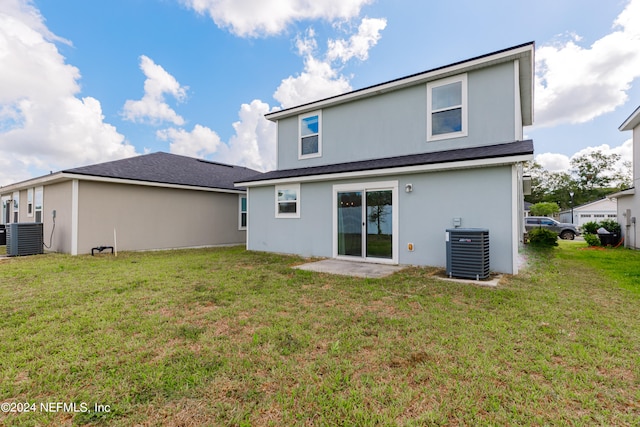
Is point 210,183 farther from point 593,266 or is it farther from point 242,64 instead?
point 593,266

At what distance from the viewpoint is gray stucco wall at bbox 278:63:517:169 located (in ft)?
22.1

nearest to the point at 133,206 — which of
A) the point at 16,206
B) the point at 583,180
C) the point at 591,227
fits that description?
the point at 16,206

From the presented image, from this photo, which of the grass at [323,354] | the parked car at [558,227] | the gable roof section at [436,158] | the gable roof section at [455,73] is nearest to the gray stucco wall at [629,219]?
the parked car at [558,227]

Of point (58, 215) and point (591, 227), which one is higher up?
point (58, 215)

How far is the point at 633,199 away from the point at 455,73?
10823 millimetres

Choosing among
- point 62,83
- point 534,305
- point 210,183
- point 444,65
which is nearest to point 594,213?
point 444,65

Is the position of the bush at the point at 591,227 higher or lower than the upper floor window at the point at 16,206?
lower

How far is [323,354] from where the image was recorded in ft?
8.90

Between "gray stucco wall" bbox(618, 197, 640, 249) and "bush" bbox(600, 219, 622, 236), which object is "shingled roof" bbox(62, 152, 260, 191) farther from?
"bush" bbox(600, 219, 622, 236)

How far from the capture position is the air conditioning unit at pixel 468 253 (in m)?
5.49

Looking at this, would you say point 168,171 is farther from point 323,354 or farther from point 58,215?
point 323,354

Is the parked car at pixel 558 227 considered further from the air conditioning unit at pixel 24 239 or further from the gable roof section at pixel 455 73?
the air conditioning unit at pixel 24 239

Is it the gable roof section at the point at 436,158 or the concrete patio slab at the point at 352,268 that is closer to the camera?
the gable roof section at the point at 436,158

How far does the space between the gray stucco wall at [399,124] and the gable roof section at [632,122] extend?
758 centimetres
